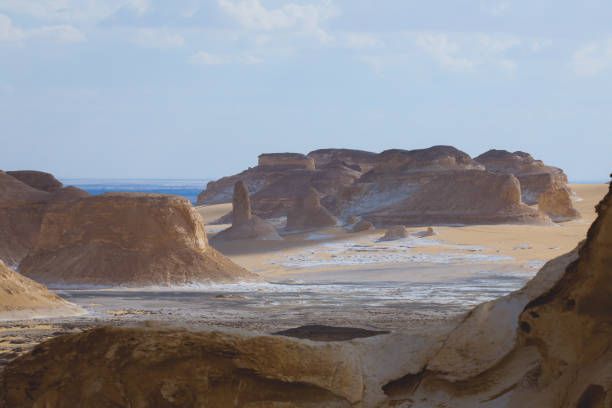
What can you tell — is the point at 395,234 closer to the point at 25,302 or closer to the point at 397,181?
the point at 397,181

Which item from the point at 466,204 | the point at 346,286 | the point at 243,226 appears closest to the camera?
the point at 346,286

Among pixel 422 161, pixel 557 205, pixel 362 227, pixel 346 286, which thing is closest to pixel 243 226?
pixel 362 227

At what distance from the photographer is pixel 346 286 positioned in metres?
16.1

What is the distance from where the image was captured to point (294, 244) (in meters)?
27.9

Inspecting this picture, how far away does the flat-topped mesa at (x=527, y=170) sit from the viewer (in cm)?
4078

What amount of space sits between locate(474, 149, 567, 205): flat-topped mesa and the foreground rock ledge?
3884cm

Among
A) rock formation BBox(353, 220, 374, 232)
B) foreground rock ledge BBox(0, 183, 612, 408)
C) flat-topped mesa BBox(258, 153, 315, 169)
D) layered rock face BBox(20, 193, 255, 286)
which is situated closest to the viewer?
foreground rock ledge BBox(0, 183, 612, 408)

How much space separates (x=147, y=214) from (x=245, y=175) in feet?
157

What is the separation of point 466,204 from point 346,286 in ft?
62.3

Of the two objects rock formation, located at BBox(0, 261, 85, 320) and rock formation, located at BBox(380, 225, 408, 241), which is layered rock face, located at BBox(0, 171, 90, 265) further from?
rock formation, located at BBox(380, 225, 408, 241)

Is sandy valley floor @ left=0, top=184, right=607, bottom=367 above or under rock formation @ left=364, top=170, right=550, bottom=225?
under

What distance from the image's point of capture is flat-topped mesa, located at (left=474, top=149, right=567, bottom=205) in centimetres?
4078

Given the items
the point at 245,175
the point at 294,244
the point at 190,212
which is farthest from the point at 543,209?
the point at 245,175

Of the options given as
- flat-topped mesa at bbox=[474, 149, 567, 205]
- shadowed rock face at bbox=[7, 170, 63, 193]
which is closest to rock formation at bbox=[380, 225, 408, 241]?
shadowed rock face at bbox=[7, 170, 63, 193]
